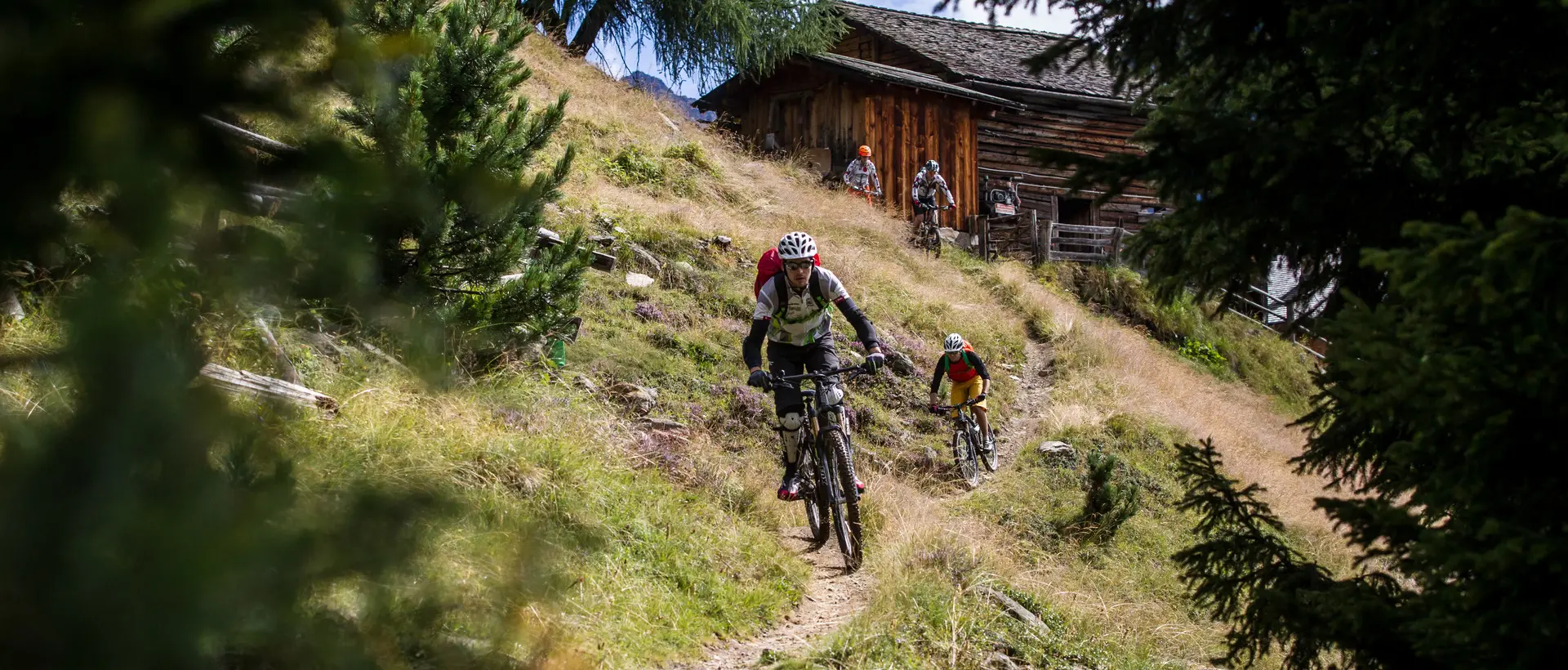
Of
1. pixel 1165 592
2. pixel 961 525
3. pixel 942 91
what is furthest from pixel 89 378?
pixel 942 91

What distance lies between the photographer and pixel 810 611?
6531 millimetres

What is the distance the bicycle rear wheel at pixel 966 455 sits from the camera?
468 inches

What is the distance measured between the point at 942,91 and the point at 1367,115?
22.8 meters

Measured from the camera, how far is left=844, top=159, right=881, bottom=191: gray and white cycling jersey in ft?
75.8

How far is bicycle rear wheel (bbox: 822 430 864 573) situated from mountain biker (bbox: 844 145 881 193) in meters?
16.3

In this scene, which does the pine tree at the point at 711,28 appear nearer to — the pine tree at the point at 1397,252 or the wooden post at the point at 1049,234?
the wooden post at the point at 1049,234

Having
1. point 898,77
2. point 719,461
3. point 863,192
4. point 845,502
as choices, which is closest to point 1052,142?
point 898,77

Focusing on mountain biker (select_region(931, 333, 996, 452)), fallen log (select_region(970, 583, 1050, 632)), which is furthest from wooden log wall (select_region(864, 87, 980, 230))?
fallen log (select_region(970, 583, 1050, 632))

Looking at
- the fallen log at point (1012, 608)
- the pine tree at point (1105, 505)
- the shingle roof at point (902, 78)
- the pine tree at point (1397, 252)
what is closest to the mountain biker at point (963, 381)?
the pine tree at point (1105, 505)

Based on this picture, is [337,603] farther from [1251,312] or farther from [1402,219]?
[1251,312]

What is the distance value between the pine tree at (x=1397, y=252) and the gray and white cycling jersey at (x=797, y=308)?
140 inches

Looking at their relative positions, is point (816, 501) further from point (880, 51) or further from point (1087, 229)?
point (880, 51)

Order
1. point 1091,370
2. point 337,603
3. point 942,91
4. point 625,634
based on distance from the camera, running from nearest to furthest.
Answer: point 337,603 < point 625,634 < point 1091,370 < point 942,91

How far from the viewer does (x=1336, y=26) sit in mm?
3111
